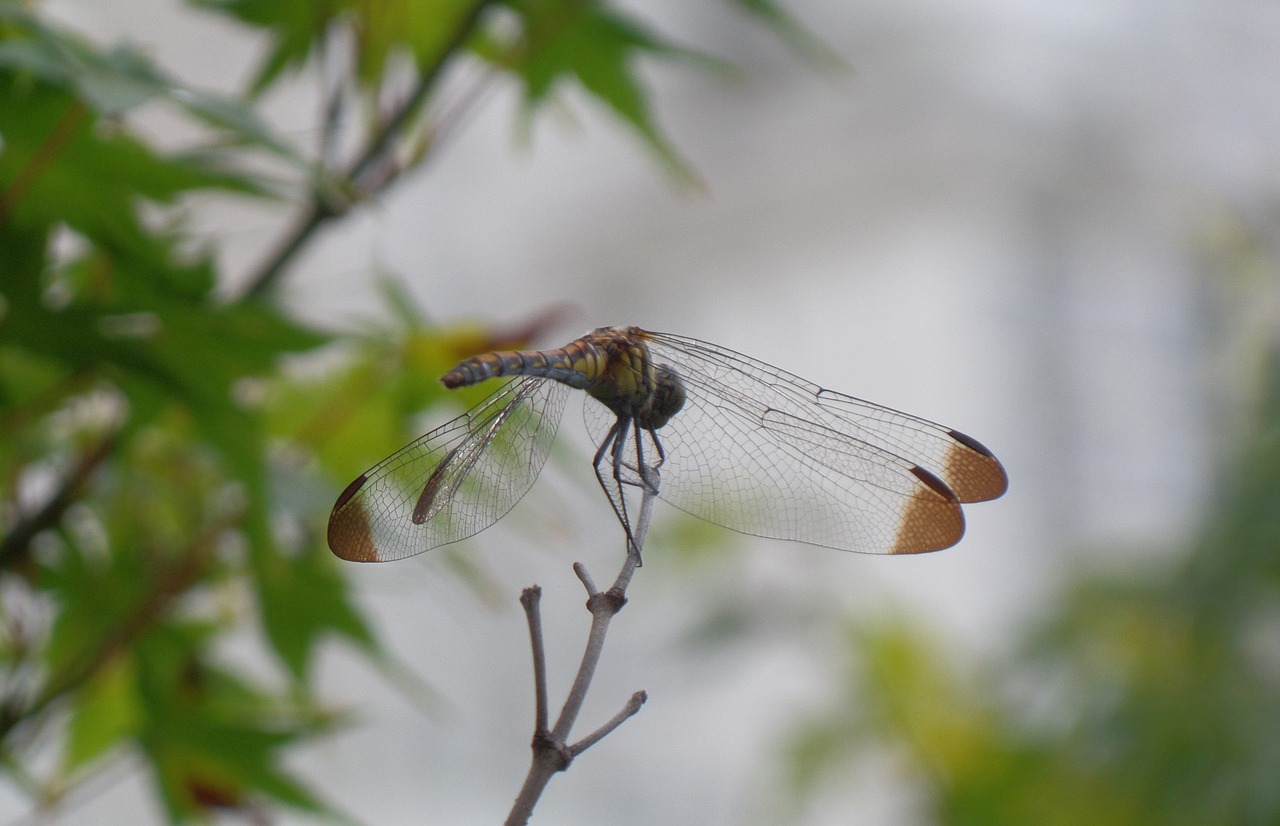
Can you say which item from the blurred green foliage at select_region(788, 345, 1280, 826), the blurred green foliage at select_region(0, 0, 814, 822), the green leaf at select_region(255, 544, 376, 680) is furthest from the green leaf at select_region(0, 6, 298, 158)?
the blurred green foliage at select_region(788, 345, 1280, 826)

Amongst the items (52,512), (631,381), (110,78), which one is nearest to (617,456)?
(631,381)

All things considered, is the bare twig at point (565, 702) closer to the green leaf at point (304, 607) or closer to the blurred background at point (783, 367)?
the blurred background at point (783, 367)

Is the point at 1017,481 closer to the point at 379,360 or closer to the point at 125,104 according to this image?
the point at 379,360

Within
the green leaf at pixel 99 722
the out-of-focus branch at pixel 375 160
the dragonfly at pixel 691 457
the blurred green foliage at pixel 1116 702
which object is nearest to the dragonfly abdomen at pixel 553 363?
the dragonfly at pixel 691 457

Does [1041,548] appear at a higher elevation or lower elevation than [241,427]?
higher

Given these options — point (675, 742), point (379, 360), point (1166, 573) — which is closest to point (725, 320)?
point (675, 742)

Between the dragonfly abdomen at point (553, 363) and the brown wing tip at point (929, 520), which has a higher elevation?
the brown wing tip at point (929, 520)

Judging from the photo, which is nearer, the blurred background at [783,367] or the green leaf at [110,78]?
the green leaf at [110,78]

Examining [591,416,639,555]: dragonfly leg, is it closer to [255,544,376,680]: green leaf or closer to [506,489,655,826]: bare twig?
[506,489,655,826]: bare twig

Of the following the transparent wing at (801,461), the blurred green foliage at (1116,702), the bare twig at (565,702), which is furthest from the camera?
the blurred green foliage at (1116,702)
